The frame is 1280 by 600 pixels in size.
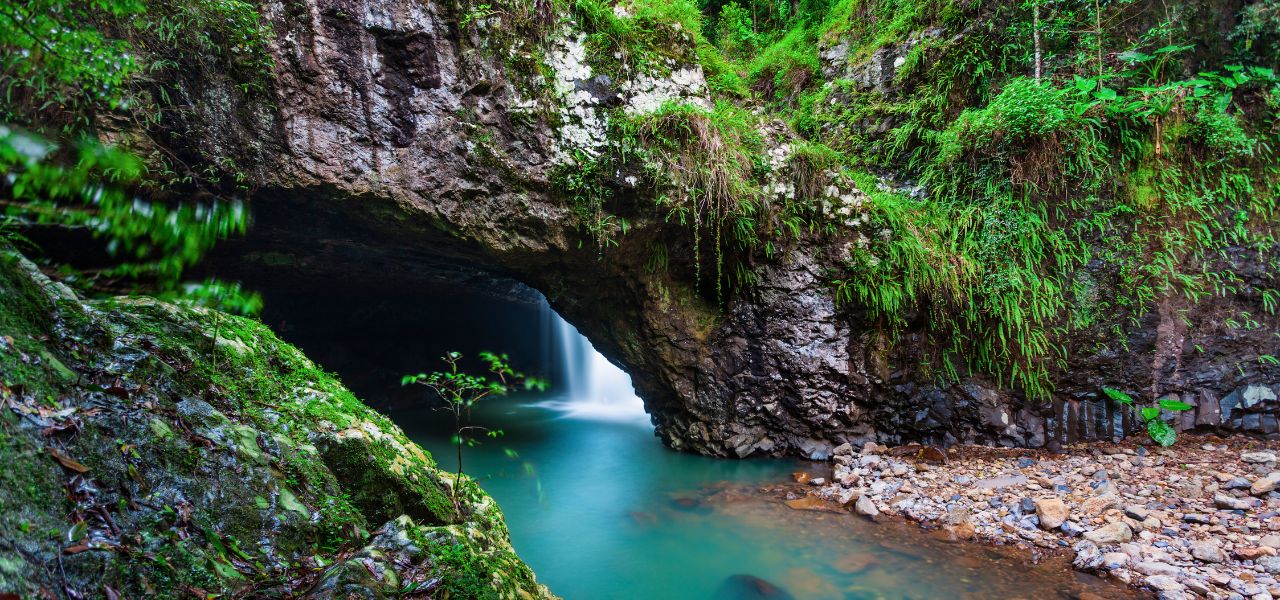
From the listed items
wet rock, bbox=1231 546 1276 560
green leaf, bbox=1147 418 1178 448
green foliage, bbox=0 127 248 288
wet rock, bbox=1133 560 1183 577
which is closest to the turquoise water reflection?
wet rock, bbox=1133 560 1183 577

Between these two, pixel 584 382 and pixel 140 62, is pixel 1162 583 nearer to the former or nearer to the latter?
pixel 140 62

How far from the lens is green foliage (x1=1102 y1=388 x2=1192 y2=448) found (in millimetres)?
5469

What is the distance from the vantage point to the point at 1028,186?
5.77 m

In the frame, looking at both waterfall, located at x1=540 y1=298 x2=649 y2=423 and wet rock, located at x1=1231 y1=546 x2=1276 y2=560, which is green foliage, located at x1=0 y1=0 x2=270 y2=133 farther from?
wet rock, located at x1=1231 y1=546 x2=1276 y2=560

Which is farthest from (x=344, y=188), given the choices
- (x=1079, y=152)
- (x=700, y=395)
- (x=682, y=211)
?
(x=1079, y=152)

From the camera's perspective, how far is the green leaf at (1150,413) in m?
5.63

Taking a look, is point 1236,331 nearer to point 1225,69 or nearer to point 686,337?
point 1225,69

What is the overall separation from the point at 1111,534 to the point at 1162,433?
2.52 m

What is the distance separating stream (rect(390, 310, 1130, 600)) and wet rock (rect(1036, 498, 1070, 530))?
0.43 m

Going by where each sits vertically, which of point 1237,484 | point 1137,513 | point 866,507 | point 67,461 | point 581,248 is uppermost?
point 581,248

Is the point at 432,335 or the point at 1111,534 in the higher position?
the point at 432,335

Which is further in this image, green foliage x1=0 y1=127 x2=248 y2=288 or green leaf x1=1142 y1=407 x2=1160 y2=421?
green leaf x1=1142 y1=407 x2=1160 y2=421

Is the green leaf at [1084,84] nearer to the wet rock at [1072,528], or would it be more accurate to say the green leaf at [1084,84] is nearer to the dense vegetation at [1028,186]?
the dense vegetation at [1028,186]

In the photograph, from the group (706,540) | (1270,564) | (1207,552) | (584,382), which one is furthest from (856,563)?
(584,382)
